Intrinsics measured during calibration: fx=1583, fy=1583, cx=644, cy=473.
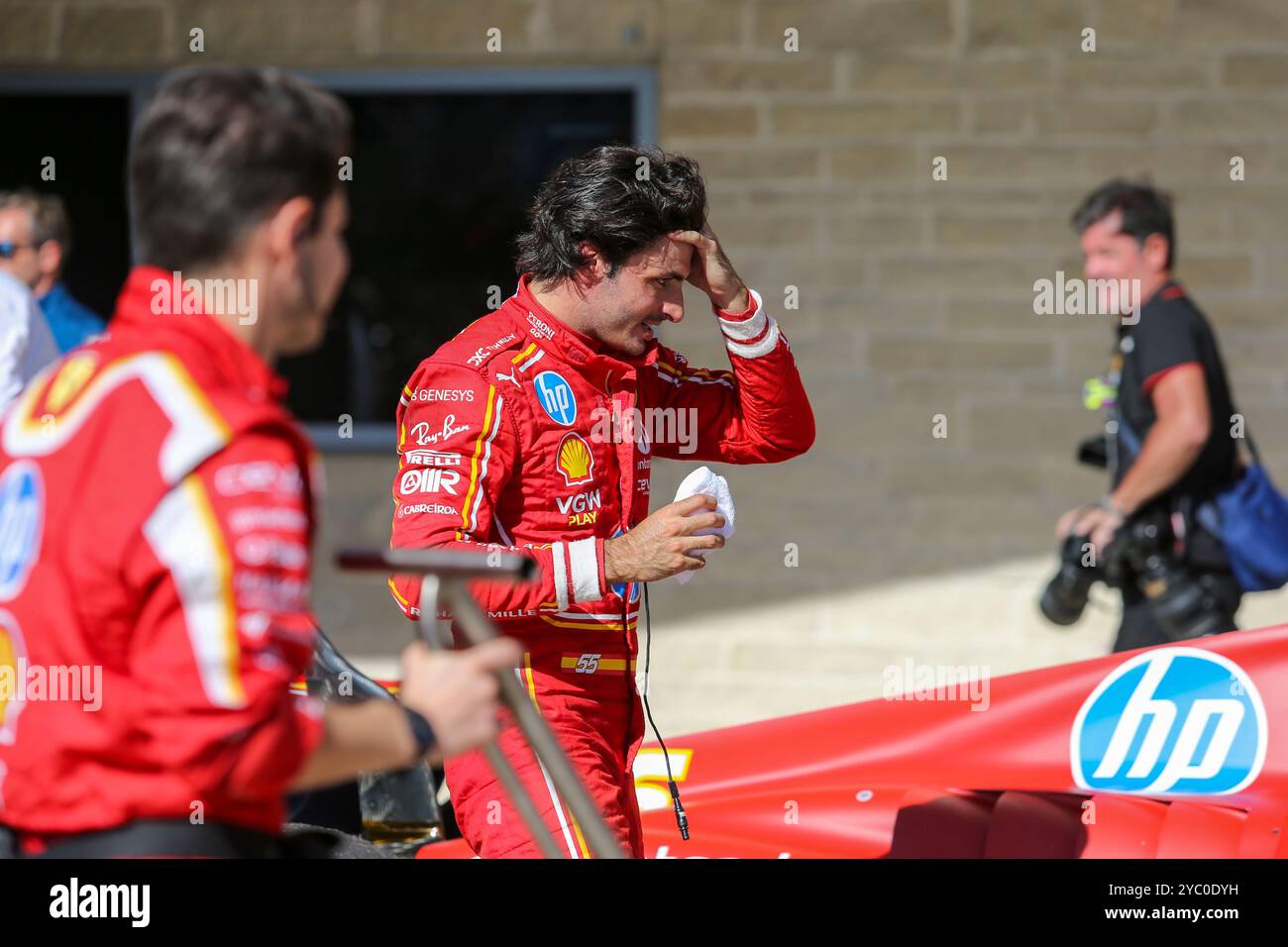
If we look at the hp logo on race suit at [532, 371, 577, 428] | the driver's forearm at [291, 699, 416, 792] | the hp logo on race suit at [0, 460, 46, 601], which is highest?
the hp logo on race suit at [532, 371, 577, 428]

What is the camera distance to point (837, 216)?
6.27 m

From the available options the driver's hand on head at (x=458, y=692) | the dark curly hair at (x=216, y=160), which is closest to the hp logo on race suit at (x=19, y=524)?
the dark curly hair at (x=216, y=160)

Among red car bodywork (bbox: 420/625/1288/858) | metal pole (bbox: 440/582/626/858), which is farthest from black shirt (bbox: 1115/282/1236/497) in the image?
metal pole (bbox: 440/582/626/858)

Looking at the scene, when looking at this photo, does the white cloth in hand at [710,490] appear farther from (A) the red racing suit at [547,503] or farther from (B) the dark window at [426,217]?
(B) the dark window at [426,217]

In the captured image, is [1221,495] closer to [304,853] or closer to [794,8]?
[794,8]

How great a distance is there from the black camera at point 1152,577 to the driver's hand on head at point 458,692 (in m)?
3.00

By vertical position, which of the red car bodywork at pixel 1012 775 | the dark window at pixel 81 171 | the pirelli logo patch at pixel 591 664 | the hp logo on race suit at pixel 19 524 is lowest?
the red car bodywork at pixel 1012 775

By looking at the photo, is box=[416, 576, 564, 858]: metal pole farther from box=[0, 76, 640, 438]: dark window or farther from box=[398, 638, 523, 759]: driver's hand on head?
box=[0, 76, 640, 438]: dark window

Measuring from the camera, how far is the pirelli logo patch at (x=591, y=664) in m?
2.55

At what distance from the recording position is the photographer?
420 centimetres

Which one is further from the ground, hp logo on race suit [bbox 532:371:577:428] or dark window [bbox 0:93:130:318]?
dark window [bbox 0:93:130:318]

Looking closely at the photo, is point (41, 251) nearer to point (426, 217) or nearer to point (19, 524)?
point (426, 217)
